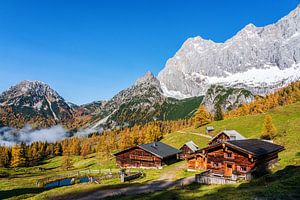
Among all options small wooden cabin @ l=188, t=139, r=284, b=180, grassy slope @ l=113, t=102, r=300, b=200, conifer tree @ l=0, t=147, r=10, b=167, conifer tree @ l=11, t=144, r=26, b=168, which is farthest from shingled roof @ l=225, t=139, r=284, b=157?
conifer tree @ l=0, t=147, r=10, b=167

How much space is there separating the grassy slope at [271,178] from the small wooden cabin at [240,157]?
231 cm

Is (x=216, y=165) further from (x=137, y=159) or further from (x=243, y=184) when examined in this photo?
(x=137, y=159)

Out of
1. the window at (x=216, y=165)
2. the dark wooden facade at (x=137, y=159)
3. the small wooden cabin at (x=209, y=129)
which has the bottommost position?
the window at (x=216, y=165)

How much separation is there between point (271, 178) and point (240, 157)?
41.3ft

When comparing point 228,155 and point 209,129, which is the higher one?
point 209,129

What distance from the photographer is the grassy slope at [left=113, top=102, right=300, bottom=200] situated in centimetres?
2630

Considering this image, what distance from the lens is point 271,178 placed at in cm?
3447

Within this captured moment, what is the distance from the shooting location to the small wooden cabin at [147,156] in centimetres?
7512

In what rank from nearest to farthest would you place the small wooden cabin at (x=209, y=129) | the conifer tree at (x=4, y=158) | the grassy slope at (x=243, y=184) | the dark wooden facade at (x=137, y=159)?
the grassy slope at (x=243, y=184) < the dark wooden facade at (x=137, y=159) < the small wooden cabin at (x=209, y=129) < the conifer tree at (x=4, y=158)

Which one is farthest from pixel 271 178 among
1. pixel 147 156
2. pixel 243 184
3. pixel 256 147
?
pixel 147 156

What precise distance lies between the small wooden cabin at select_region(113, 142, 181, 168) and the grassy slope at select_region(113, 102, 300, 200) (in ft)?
92.3

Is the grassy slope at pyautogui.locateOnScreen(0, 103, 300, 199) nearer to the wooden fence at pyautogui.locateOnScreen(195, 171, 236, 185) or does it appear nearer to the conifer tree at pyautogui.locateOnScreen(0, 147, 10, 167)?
the wooden fence at pyautogui.locateOnScreen(195, 171, 236, 185)

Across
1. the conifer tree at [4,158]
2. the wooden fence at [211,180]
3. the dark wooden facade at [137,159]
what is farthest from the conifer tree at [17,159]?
the wooden fence at [211,180]

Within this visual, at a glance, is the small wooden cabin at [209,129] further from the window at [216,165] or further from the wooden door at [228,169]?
the wooden door at [228,169]
